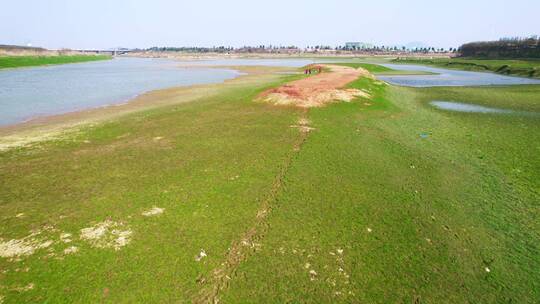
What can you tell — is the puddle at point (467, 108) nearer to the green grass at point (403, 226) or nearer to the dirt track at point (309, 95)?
the dirt track at point (309, 95)

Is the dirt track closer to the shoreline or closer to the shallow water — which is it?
the shallow water

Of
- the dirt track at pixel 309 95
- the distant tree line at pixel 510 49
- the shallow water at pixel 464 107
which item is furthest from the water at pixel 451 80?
the distant tree line at pixel 510 49

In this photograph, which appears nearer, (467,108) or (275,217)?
(275,217)

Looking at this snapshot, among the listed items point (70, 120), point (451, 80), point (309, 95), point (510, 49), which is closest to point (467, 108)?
point (309, 95)

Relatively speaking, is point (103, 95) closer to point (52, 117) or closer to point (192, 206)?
point (52, 117)

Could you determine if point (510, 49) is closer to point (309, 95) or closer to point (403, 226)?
point (309, 95)

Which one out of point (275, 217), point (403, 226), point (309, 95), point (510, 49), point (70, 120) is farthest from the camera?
point (510, 49)

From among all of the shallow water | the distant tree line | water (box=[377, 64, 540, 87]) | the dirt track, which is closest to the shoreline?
the dirt track
